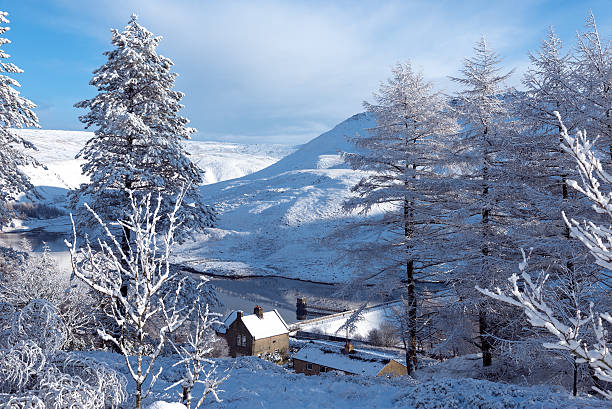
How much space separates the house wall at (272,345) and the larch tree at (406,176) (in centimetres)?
1687

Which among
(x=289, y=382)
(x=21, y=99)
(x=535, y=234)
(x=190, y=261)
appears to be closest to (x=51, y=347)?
(x=289, y=382)

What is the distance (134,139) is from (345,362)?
16.9 m

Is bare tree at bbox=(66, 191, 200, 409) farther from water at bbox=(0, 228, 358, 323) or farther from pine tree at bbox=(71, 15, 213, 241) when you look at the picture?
water at bbox=(0, 228, 358, 323)

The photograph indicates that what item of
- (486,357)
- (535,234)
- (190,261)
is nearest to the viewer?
(535,234)

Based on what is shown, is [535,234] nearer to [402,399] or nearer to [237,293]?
[402,399]

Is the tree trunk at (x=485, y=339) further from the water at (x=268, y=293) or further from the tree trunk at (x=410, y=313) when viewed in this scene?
the water at (x=268, y=293)

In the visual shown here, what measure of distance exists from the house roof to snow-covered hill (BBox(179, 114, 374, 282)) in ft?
31.1

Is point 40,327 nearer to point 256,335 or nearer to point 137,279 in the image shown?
point 137,279

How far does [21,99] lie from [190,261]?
171 feet

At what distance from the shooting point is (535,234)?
10703mm

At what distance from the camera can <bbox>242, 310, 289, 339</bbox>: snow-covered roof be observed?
29.0 m

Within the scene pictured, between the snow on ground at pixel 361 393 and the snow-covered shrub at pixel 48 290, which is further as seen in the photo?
the snow-covered shrub at pixel 48 290

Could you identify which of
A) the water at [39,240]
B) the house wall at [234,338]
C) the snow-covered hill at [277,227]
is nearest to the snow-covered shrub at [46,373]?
the house wall at [234,338]

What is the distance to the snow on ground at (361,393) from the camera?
675cm
